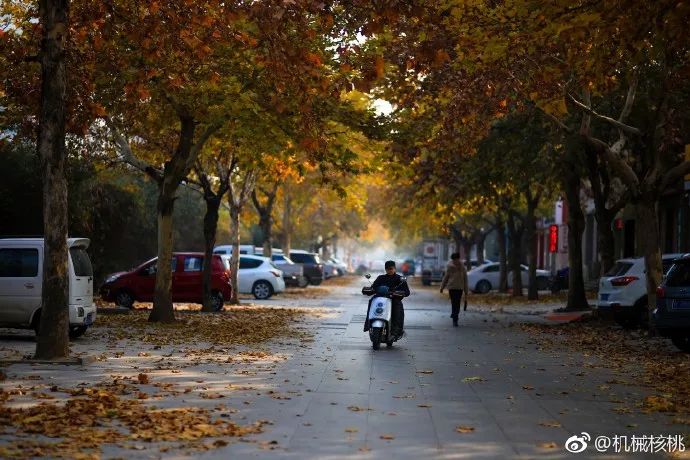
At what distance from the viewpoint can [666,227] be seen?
39.9m

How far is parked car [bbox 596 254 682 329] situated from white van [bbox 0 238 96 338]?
11171mm

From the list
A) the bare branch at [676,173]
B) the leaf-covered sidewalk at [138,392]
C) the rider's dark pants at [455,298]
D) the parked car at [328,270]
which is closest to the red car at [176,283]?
the rider's dark pants at [455,298]

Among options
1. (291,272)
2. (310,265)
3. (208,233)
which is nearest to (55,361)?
(208,233)

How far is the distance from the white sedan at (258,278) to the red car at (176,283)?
8.13 m

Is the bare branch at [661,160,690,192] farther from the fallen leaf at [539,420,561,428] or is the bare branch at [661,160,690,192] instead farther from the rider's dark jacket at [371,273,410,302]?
the fallen leaf at [539,420,561,428]

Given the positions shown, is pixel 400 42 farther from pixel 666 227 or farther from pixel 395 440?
pixel 666 227

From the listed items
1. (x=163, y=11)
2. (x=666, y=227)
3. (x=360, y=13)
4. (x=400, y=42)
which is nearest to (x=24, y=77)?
(x=163, y=11)

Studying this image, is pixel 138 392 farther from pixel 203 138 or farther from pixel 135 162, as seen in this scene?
pixel 135 162

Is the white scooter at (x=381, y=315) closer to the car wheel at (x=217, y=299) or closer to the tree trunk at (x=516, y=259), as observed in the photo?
the car wheel at (x=217, y=299)

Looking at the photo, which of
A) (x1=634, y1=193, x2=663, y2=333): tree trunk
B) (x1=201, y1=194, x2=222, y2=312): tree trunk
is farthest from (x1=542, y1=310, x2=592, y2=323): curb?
(x1=201, y1=194, x2=222, y2=312): tree trunk

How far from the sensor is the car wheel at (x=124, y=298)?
30.4 m

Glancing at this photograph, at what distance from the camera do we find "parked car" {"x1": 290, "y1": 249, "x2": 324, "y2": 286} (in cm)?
5828

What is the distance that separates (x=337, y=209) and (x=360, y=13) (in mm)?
66935

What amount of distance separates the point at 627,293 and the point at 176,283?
13784mm
